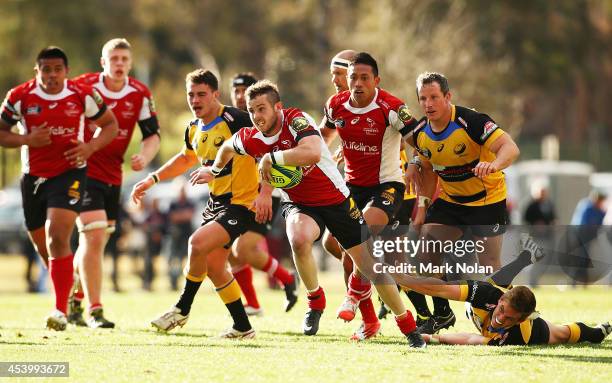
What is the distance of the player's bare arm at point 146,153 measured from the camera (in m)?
12.6

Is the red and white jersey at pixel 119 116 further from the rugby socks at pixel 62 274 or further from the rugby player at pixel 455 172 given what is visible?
the rugby player at pixel 455 172

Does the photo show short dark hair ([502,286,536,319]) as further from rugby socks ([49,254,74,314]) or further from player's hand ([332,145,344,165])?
rugby socks ([49,254,74,314])

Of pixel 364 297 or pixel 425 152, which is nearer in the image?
pixel 425 152

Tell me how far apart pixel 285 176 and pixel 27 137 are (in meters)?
2.96

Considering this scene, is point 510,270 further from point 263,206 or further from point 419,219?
point 263,206

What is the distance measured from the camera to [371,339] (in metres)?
11.1

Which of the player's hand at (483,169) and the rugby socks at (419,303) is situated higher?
the player's hand at (483,169)

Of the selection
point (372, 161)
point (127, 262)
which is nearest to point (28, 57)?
point (127, 262)

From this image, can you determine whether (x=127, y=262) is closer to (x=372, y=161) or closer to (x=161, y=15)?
(x=161, y=15)

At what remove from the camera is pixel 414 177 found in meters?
11.2

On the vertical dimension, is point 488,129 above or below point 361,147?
above

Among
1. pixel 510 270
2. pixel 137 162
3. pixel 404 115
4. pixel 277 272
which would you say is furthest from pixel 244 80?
pixel 510 270

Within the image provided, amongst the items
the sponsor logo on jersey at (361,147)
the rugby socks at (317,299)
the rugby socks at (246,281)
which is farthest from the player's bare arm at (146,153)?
the rugby socks at (317,299)

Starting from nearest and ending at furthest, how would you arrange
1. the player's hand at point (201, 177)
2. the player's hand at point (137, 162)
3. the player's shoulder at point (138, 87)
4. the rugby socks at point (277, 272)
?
the player's hand at point (201, 177) → the player's hand at point (137, 162) → the player's shoulder at point (138, 87) → the rugby socks at point (277, 272)
